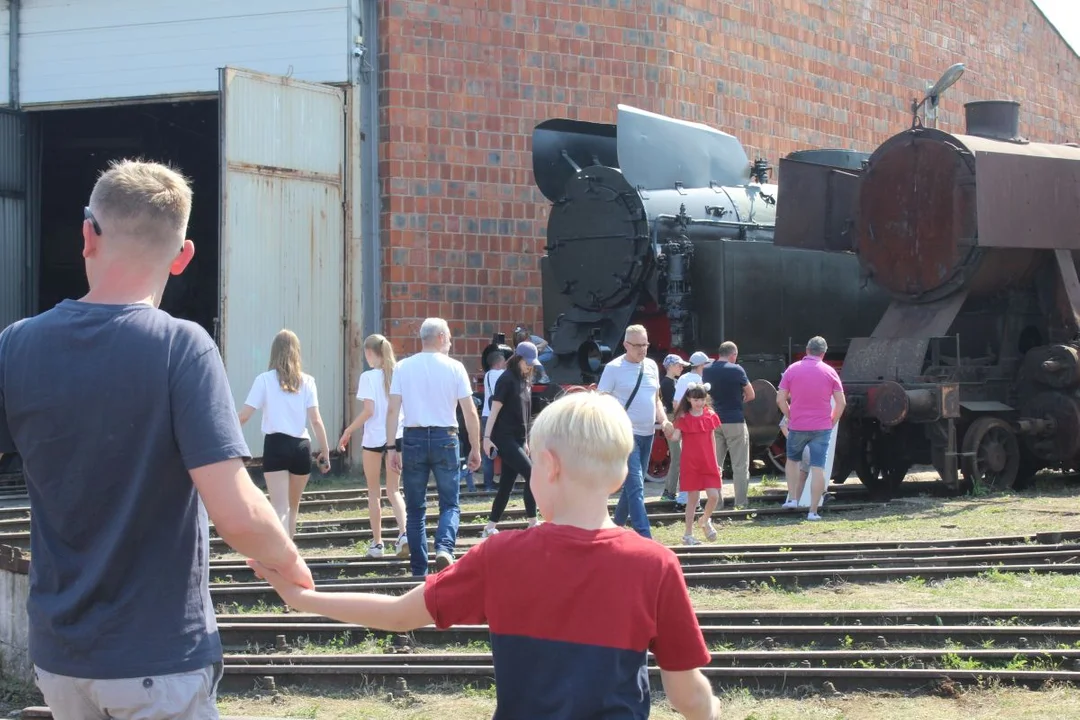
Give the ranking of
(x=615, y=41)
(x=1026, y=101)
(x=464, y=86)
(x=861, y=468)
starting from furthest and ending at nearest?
1. (x=1026, y=101)
2. (x=615, y=41)
3. (x=464, y=86)
4. (x=861, y=468)

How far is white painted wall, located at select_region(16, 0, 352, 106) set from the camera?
18562 millimetres

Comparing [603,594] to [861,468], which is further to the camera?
[861,468]

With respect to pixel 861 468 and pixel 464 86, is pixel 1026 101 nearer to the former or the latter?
pixel 464 86

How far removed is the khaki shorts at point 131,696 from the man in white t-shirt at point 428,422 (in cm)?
586

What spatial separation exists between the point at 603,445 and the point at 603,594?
0.31 meters

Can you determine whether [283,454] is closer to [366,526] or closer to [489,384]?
[366,526]

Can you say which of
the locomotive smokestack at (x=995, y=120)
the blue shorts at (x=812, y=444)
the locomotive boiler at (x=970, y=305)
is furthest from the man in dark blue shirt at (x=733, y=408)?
the locomotive smokestack at (x=995, y=120)

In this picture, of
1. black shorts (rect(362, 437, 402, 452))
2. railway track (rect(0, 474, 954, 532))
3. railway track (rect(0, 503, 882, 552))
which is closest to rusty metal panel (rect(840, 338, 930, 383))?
railway track (rect(0, 474, 954, 532))

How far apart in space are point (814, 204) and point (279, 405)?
350 inches

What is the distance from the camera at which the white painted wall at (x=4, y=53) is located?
19578mm

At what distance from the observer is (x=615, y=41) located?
68.9ft

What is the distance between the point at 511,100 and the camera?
1992cm

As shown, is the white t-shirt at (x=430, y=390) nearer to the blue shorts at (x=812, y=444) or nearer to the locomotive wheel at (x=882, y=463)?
the blue shorts at (x=812, y=444)

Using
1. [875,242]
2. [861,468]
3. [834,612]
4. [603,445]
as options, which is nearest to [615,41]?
[875,242]
